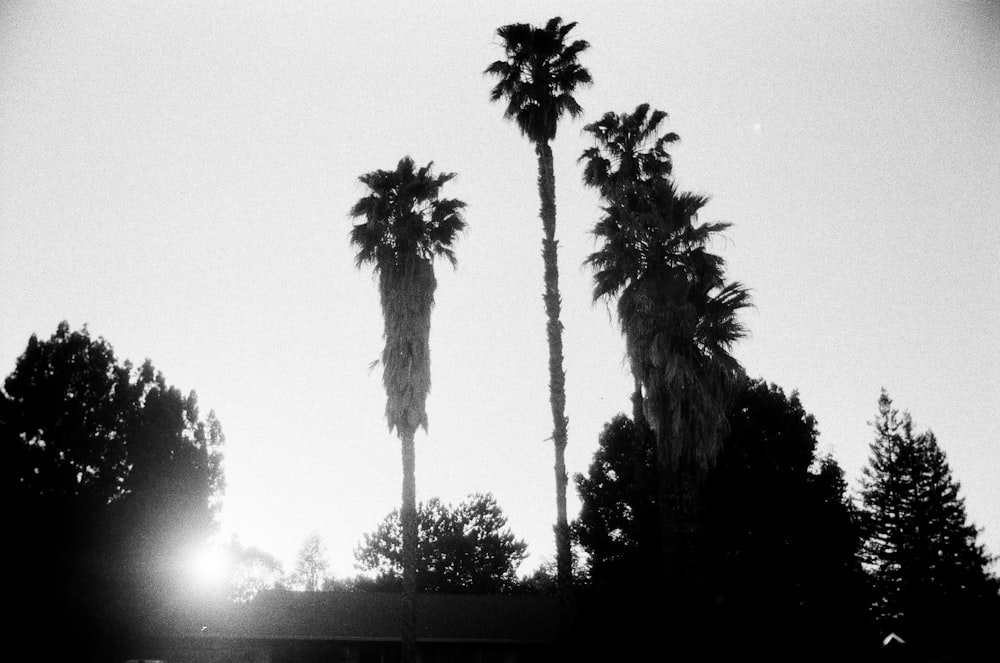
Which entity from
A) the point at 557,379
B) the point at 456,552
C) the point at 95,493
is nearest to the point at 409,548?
the point at 557,379

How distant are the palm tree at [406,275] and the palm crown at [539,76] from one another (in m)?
3.46

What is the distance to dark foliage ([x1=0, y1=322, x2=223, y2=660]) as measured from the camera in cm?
2155

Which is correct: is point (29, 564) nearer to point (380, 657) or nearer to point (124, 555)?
point (124, 555)

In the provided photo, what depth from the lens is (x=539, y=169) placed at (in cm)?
2061

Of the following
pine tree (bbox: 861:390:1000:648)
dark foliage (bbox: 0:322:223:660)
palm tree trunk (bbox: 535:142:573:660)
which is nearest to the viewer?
palm tree trunk (bbox: 535:142:573:660)

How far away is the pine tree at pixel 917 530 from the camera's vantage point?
40750mm

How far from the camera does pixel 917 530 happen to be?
43594mm

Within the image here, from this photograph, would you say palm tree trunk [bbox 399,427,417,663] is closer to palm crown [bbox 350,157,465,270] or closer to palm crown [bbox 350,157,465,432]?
palm crown [bbox 350,157,465,432]

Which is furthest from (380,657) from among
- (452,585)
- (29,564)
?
(452,585)

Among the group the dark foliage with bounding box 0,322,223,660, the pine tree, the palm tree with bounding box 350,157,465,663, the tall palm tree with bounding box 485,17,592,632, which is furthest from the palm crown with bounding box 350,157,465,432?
the pine tree

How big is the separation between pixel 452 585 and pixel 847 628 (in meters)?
35.9

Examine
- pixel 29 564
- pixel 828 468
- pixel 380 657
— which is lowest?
pixel 380 657

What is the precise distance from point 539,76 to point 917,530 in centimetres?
4017

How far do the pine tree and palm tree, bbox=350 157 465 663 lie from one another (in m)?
31.4
